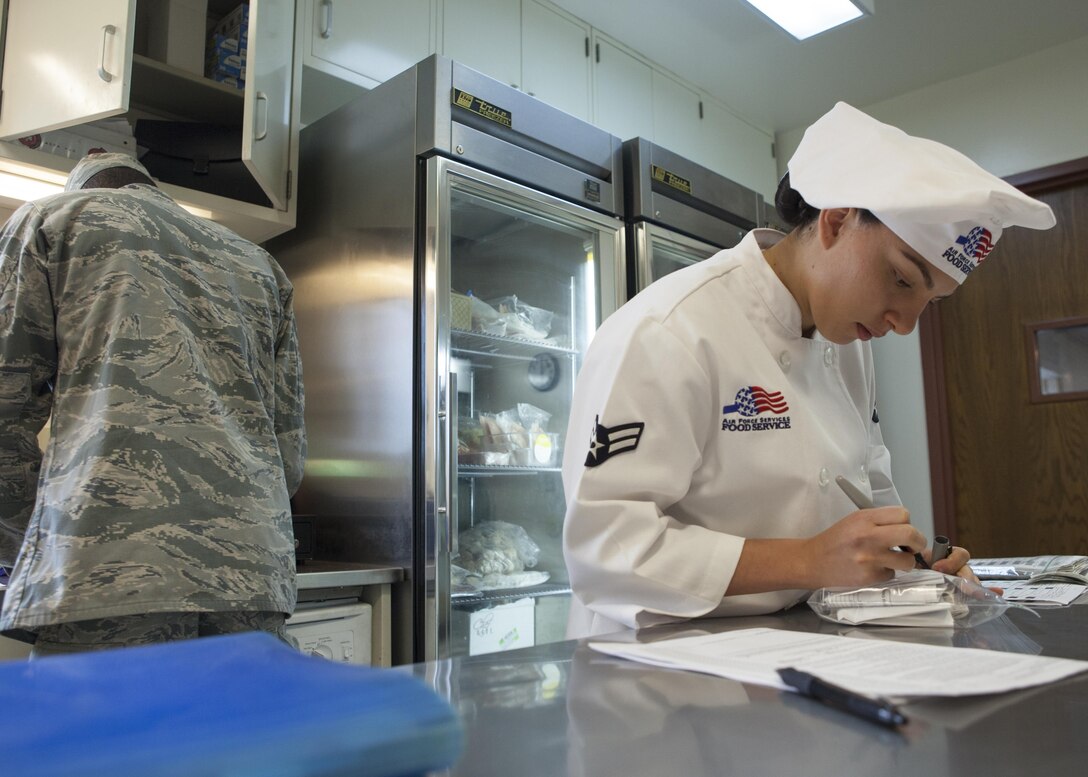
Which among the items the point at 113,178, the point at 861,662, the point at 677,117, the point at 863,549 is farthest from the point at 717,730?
the point at 677,117

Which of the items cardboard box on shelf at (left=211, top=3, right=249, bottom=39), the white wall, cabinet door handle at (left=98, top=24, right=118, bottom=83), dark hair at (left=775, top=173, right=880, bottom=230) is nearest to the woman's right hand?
dark hair at (left=775, top=173, right=880, bottom=230)

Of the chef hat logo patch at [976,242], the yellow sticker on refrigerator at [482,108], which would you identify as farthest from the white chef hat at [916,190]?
the yellow sticker on refrigerator at [482,108]

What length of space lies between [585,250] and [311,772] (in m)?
2.55

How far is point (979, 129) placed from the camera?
354 centimetres

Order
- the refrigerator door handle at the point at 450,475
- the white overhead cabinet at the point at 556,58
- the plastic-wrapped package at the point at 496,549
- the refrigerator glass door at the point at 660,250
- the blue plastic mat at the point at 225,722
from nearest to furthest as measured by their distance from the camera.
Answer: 1. the blue plastic mat at the point at 225,722
2. the refrigerator door handle at the point at 450,475
3. the plastic-wrapped package at the point at 496,549
4. the refrigerator glass door at the point at 660,250
5. the white overhead cabinet at the point at 556,58

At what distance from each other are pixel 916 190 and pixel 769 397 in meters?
0.30

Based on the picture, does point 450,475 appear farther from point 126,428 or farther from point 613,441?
point 613,441

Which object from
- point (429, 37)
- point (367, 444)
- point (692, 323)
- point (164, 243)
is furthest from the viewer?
point (429, 37)

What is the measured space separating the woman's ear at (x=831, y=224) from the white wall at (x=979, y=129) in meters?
2.75

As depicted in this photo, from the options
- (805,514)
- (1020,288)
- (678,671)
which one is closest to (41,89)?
(805,514)

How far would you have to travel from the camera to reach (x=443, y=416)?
2.03 metres

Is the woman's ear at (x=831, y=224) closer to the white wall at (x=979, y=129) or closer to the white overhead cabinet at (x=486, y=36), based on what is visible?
the white overhead cabinet at (x=486, y=36)

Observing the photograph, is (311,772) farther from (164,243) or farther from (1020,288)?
(1020,288)

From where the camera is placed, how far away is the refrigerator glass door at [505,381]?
2.10 meters
